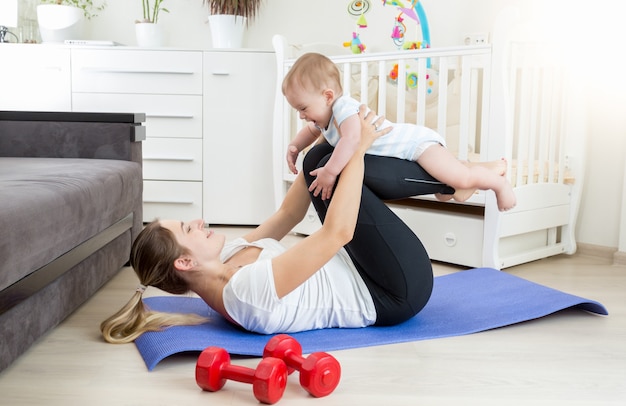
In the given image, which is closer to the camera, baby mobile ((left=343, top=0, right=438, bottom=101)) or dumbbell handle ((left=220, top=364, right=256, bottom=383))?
dumbbell handle ((left=220, top=364, right=256, bottom=383))

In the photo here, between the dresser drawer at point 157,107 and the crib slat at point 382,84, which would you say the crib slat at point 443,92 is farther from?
the dresser drawer at point 157,107

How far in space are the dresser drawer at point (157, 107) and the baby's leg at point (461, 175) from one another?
1.94m

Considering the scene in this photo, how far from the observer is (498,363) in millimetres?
1616

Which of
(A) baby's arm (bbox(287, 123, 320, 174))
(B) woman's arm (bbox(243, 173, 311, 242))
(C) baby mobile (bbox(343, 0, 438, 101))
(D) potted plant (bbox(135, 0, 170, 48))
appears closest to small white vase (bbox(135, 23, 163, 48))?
(D) potted plant (bbox(135, 0, 170, 48))

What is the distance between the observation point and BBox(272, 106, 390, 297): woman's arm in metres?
1.57

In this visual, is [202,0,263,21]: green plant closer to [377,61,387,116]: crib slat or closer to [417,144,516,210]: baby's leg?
[377,61,387,116]: crib slat

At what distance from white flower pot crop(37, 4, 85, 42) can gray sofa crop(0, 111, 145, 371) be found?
120 centimetres

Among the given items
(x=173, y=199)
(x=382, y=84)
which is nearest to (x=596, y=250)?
(x=382, y=84)

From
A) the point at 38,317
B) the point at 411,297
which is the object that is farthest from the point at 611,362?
the point at 38,317

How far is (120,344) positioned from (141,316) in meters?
0.08

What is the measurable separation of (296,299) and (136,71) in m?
2.13

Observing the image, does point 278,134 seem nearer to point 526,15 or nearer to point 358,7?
point 358,7

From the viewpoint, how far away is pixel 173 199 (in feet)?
11.7

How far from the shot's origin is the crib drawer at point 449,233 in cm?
264
